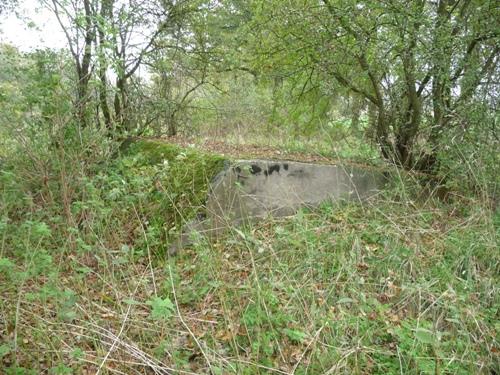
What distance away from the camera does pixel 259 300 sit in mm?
2506

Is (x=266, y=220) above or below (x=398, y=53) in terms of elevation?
below

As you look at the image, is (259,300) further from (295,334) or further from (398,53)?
(398,53)

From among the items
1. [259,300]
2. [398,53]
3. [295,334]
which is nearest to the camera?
[295,334]

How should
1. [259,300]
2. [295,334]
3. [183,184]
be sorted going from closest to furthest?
[295,334] → [259,300] → [183,184]

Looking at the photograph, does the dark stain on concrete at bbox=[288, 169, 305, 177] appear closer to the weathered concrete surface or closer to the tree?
the weathered concrete surface

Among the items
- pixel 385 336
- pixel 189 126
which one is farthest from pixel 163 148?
pixel 385 336

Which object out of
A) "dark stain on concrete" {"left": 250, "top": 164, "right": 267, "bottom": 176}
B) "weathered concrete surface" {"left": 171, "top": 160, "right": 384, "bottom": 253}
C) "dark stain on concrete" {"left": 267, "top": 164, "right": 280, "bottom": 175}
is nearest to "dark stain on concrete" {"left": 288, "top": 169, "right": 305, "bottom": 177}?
"weathered concrete surface" {"left": 171, "top": 160, "right": 384, "bottom": 253}

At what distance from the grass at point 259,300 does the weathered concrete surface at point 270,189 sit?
18 cm

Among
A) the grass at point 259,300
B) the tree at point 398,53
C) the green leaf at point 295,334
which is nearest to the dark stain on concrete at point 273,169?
the grass at point 259,300

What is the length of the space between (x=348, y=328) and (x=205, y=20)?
20.9 ft

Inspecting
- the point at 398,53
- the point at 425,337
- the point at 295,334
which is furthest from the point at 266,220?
the point at 398,53

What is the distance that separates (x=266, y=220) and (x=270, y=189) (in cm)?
34

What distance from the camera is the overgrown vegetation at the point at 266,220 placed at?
2375 mm

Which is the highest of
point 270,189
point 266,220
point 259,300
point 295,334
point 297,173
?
point 297,173
